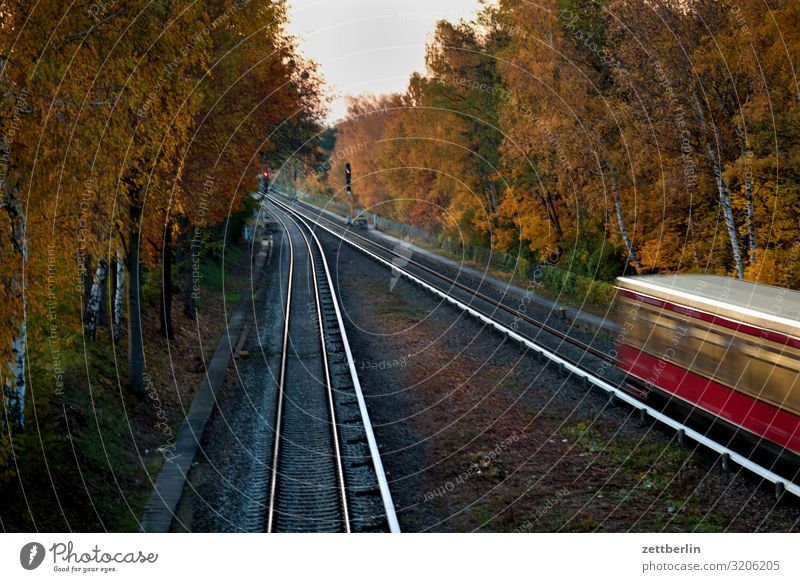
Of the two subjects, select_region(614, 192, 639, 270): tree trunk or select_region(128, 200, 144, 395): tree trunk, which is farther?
select_region(614, 192, 639, 270): tree trunk

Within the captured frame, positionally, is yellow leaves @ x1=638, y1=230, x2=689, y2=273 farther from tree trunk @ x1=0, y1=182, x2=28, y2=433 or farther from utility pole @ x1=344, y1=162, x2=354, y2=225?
utility pole @ x1=344, y1=162, x2=354, y2=225

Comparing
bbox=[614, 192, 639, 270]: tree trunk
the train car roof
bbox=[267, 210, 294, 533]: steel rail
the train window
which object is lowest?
bbox=[267, 210, 294, 533]: steel rail

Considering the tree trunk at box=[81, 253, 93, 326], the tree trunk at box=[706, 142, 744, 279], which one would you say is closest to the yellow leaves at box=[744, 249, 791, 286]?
the tree trunk at box=[706, 142, 744, 279]

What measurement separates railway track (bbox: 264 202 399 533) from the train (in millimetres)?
6804

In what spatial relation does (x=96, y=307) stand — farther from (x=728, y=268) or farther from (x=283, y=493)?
(x=728, y=268)

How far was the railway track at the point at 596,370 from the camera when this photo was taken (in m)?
14.0

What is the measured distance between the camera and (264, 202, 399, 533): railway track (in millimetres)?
13430

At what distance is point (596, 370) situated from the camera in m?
22.3

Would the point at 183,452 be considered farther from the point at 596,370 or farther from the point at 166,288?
the point at 596,370

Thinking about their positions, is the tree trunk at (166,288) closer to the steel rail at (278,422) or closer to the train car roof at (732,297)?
the steel rail at (278,422)

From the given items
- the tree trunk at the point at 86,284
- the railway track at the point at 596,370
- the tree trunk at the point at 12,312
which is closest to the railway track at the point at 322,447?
the tree trunk at the point at 12,312

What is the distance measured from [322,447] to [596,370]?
9209mm

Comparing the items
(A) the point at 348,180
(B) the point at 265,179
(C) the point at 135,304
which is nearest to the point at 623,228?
(B) the point at 265,179

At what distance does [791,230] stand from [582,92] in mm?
12612
